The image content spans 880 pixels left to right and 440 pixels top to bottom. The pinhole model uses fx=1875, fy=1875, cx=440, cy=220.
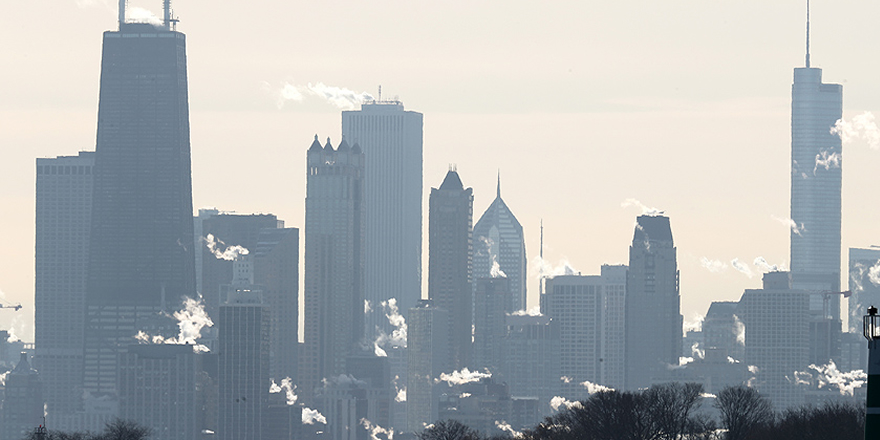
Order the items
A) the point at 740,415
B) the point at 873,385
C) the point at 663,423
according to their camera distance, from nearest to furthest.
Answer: the point at 873,385, the point at 663,423, the point at 740,415

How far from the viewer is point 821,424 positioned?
449 feet

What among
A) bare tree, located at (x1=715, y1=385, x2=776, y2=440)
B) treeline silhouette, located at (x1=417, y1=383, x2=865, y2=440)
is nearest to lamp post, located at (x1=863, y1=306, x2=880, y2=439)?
treeline silhouette, located at (x1=417, y1=383, x2=865, y2=440)

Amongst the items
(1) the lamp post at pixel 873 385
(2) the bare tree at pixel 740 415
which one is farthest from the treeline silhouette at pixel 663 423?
(1) the lamp post at pixel 873 385

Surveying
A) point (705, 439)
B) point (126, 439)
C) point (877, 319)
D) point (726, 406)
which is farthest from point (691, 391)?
point (877, 319)

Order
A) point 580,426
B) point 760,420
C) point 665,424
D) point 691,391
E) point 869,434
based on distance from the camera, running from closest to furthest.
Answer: point 869,434
point 665,424
point 580,426
point 691,391
point 760,420

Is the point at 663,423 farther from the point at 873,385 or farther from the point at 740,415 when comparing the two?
the point at 873,385

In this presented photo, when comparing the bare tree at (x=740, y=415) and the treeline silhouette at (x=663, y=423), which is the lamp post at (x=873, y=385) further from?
the bare tree at (x=740, y=415)

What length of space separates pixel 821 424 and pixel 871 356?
109m

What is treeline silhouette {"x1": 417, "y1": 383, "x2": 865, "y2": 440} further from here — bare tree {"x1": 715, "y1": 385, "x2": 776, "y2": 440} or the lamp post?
the lamp post

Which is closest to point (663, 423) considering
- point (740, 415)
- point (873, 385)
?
point (740, 415)

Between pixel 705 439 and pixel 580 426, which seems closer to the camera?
pixel 705 439

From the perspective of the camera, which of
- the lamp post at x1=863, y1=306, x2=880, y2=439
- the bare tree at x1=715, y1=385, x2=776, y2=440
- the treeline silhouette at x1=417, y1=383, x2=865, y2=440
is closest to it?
the lamp post at x1=863, y1=306, x2=880, y2=439

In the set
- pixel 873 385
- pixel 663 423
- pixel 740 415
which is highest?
pixel 873 385

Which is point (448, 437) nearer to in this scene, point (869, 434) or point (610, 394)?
point (610, 394)
